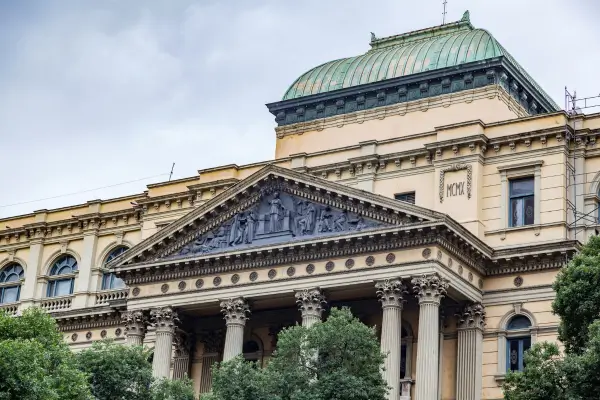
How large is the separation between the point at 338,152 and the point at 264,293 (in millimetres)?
8714

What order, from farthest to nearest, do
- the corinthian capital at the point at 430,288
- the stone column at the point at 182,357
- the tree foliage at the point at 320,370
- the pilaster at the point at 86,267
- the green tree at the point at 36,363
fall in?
the pilaster at the point at 86,267 < the stone column at the point at 182,357 < the corinthian capital at the point at 430,288 < the tree foliage at the point at 320,370 < the green tree at the point at 36,363

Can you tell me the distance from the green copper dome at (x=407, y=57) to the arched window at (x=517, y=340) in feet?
42.7

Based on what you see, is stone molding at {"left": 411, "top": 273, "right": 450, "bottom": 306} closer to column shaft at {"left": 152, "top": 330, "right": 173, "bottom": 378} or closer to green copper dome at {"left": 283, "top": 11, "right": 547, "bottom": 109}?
column shaft at {"left": 152, "top": 330, "right": 173, "bottom": 378}

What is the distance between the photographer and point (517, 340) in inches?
2140

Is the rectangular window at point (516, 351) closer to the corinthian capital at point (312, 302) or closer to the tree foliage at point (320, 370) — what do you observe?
the corinthian capital at point (312, 302)

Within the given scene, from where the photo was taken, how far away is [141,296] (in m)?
58.8

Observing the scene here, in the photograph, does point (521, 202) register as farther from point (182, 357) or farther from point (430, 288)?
point (182, 357)

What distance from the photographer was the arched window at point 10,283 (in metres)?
71.9

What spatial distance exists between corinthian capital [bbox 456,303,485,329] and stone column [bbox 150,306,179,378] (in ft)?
40.8

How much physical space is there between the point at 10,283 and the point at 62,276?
3798 mm

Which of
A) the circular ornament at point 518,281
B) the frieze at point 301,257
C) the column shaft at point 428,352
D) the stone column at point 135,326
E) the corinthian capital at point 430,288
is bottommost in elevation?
the column shaft at point 428,352

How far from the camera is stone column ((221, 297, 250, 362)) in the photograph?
183 feet

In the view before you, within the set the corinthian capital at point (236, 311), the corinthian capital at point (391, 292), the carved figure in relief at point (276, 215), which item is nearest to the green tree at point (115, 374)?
the corinthian capital at point (236, 311)

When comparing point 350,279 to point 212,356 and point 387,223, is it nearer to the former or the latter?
point 387,223
